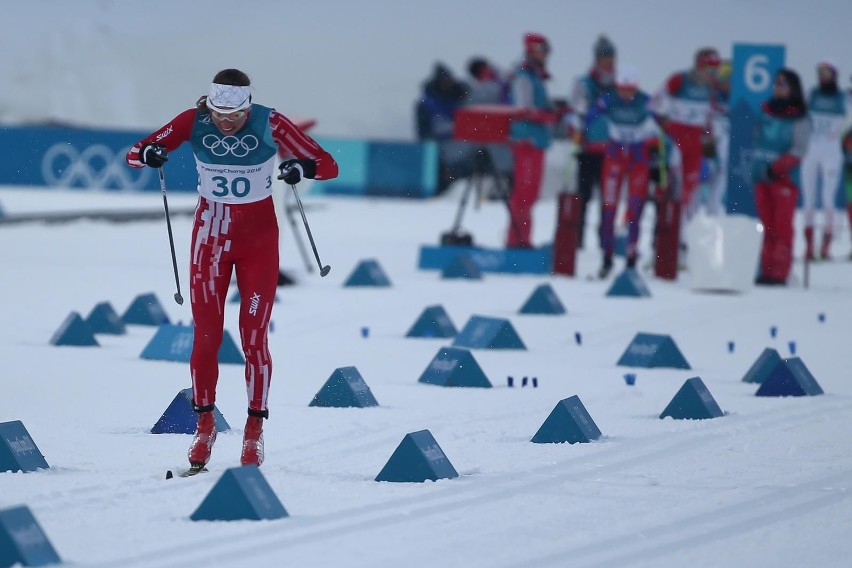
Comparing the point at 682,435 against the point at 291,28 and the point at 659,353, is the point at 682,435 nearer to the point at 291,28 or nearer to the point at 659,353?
the point at 659,353

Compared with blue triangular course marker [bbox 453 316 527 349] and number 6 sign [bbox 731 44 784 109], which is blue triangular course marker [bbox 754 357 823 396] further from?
number 6 sign [bbox 731 44 784 109]

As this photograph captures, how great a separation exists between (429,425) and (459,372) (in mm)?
1442

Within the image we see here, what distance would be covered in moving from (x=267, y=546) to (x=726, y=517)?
1678 mm

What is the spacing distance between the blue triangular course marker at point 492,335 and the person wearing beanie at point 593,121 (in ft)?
17.6

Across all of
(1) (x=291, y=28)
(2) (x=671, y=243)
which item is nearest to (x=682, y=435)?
(2) (x=671, y=243)

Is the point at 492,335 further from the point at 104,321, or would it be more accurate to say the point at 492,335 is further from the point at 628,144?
the point at 628,144

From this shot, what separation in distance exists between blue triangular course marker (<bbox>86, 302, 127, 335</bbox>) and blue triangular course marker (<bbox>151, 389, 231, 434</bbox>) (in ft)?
13.3

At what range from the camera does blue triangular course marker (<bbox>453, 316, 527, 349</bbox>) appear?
1164 cm

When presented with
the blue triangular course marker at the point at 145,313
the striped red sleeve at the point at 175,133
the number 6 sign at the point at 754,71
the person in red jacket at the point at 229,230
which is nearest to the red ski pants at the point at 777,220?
the number 6 sign at the point at 754,71

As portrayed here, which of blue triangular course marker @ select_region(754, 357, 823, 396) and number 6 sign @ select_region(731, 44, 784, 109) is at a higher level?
number 6 sign @ select_region(731, 44, 784, 109)

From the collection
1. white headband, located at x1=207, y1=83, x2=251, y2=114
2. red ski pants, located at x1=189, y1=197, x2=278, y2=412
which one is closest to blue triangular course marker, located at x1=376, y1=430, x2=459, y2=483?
red ski pants, located at x1=189, y1=197, x2=278, y2=412

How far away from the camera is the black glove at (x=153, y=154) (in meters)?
7.26

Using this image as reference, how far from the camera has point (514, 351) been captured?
1165 cm

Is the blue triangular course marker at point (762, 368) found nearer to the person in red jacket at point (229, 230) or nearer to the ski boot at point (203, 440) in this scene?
the person in red jacket at point (229, 230)
